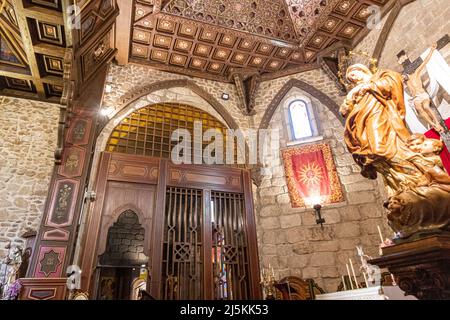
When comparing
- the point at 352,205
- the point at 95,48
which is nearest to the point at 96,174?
the point at 95,48

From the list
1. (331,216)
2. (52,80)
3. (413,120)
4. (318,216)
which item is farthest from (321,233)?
(52,80)

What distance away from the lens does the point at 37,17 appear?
17.1 feet

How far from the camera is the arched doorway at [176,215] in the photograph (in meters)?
6.22

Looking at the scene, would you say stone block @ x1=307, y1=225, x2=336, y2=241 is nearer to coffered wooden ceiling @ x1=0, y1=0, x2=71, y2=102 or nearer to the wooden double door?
the wooden double door

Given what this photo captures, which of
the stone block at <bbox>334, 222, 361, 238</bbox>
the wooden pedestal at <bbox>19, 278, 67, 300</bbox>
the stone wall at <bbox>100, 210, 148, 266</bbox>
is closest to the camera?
the wooden pedestal at <bbox>19, 278, 67, 300</bbox>

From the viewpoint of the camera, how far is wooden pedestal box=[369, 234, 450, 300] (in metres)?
1.79

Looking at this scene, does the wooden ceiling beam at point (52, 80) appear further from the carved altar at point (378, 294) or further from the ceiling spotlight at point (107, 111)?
the carved altar at point (378, 294)

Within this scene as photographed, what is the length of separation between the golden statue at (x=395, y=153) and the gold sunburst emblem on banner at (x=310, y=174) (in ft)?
16.1

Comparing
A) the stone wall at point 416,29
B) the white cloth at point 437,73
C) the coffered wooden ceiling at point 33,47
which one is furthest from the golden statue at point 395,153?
the coffered wooden ceiling at point 33,47

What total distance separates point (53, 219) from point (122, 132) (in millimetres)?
2997

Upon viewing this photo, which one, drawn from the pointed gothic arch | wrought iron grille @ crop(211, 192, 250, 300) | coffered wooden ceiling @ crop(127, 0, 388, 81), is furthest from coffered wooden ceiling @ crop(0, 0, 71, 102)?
the pointed gothic arch

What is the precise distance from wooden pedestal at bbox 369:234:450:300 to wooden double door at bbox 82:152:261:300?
5044 millimetres

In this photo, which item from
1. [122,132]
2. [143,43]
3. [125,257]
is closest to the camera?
[122,132]
